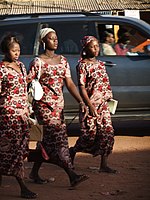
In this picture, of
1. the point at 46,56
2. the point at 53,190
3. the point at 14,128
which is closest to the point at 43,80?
the point at 46,56

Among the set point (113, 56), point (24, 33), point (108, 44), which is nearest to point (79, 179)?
point (113, 56)

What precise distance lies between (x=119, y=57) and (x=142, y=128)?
6.22 feet

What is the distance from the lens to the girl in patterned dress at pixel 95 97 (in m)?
7.42

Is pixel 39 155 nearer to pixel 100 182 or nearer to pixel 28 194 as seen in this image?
pixel 28 194

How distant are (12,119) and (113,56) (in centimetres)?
375

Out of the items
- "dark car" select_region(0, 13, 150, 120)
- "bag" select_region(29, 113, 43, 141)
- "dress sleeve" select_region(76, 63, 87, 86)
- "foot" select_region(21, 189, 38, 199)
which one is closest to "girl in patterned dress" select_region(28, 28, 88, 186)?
"bag" select_region(29, 113, 43, 141)

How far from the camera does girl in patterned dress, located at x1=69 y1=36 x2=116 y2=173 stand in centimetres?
742

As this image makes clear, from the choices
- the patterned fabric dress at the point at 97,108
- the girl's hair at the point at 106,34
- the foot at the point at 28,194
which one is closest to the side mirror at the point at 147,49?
the girl's hair at the point at 106,34

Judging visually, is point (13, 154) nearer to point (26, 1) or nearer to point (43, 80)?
point (43, 80)

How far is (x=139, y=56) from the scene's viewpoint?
9.76m

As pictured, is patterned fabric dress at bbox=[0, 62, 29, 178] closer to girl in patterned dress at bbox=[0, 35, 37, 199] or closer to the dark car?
girl in patterned dress at bbox=[0, 35, 37, 199]

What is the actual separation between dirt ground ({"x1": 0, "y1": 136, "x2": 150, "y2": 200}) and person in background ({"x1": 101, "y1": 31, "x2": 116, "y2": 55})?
1.60 metres

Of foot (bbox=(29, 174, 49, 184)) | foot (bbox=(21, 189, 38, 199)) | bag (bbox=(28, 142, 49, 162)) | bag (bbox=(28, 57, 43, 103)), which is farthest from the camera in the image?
foot (bbox=(29, 174, 49, 184))

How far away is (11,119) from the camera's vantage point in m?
6.31
